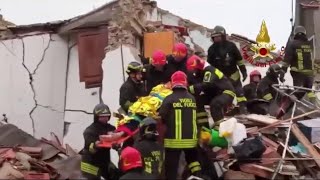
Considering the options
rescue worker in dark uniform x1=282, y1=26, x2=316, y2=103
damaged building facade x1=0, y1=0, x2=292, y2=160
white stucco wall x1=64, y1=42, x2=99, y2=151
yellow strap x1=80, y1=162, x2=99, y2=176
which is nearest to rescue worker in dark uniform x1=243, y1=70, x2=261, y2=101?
rescue worker in dark uniform x1=282, y1=26, x2=316, y2=103

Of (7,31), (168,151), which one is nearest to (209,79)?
(168,151)

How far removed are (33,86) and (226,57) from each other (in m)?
5.61

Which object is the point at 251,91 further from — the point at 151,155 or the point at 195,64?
the point at 151,155

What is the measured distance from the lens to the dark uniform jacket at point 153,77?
1181cm

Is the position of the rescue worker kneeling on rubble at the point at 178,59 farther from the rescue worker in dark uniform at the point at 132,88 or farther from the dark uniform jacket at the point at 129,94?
the dark uniform jacket at the point at 129,94

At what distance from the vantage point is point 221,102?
1087 cm

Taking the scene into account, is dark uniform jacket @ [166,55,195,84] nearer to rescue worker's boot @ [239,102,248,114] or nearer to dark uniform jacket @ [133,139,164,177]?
rescue worker's boot @ [239,102,248,114]

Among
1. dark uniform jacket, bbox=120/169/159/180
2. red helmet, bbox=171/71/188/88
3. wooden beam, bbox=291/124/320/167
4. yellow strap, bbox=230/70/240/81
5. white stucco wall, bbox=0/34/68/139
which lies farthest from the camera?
white stucco wall, bbox=0/34/68/139

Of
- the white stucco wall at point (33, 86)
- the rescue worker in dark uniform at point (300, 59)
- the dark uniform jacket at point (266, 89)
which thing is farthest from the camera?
the white stucco wall at point (33, 86)

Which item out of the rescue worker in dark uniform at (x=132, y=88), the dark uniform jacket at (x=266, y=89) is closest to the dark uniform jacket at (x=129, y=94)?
the rescue worker in dark uniform at (x=132, y=88)

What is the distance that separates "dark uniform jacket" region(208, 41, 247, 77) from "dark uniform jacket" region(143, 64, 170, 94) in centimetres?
132

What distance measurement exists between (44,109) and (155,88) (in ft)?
19.4

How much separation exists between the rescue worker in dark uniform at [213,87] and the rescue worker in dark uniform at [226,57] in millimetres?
1588

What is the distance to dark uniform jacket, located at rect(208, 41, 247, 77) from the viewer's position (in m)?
12.7
